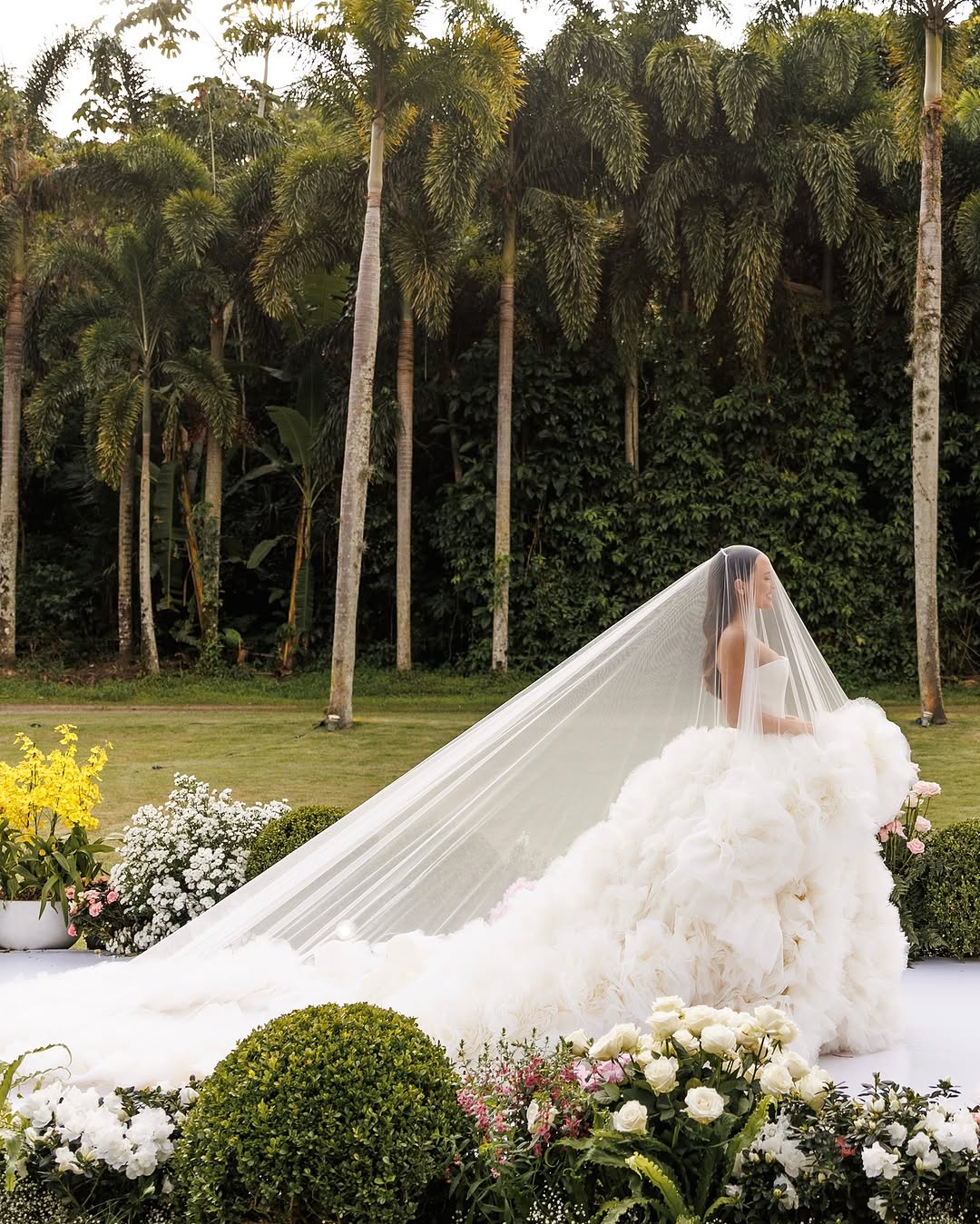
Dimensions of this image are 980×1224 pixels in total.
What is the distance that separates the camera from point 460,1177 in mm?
3039

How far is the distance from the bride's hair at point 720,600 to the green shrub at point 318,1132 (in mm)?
1795

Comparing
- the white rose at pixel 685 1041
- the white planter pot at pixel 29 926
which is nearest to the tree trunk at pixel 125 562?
the white planter pot at pixel 29 926

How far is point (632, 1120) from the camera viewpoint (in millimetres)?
2910

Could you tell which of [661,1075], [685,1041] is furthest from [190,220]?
[661,1075]

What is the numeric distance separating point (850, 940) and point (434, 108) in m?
13.9

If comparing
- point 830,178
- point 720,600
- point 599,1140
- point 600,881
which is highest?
point 830,178

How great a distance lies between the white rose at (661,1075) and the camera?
9.86 feet

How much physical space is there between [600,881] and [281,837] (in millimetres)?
2283

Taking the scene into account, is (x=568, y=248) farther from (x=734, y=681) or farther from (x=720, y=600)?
(x=734, y=681)

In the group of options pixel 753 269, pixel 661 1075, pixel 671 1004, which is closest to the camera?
pixel 661 1075

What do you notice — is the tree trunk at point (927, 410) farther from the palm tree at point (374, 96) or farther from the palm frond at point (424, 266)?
the palm frond at point (424, 266)

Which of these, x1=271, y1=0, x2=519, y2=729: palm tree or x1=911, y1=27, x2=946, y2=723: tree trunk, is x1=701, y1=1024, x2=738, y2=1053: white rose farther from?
x1=911, y1=27, x2=946, y2=723: tree trunk

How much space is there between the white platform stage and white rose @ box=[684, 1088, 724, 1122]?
0.90m

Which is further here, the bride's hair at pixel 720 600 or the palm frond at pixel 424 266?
the palm frond at pixel 424 266
